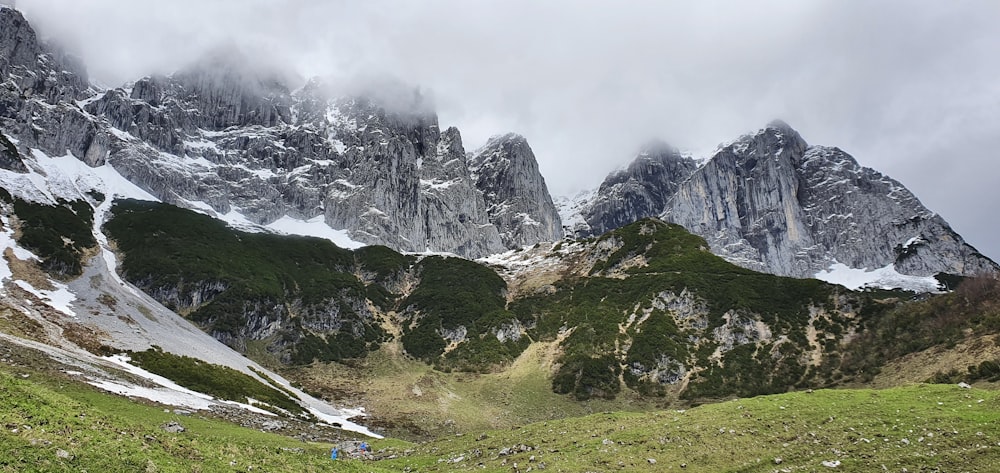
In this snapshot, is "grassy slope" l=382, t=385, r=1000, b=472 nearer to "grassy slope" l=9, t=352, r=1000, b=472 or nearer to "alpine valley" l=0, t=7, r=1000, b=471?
"grassy slope" l=9, t=352, r=1000, b=472

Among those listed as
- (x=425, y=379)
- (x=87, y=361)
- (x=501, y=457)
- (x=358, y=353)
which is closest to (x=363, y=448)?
(x=501, y=457)

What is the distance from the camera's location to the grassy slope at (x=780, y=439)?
23.4 m

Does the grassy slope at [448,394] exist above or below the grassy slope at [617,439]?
below

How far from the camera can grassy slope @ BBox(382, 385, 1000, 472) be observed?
23.4 meters

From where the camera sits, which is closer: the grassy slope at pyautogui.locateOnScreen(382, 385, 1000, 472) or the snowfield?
the grassy slope at pyautogui.locateOnScreen(382, 385, 1000, 472)

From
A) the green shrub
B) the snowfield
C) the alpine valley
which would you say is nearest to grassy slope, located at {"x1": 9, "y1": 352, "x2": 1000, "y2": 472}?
the alpine valley

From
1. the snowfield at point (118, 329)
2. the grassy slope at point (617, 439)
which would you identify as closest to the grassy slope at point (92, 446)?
the grassy slope at point (617, 439)

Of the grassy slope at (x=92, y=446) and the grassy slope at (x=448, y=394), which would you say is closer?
the grassy slope at (x=92, y=446)

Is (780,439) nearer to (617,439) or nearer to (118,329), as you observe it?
(617,439)

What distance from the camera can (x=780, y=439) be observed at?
27.9 metres

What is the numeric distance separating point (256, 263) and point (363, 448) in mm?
128253

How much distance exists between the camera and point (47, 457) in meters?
14.1

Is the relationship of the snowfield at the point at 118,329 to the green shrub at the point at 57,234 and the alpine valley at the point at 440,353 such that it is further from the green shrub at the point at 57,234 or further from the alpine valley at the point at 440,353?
the green shrub at the point at 57,234

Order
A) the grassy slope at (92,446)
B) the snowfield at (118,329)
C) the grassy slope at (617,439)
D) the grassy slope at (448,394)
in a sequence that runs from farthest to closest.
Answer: the grassy slope at (448,394), the snowfield at (118,329), the grassy slope at (617,439), the grassy slope at (92,446)
